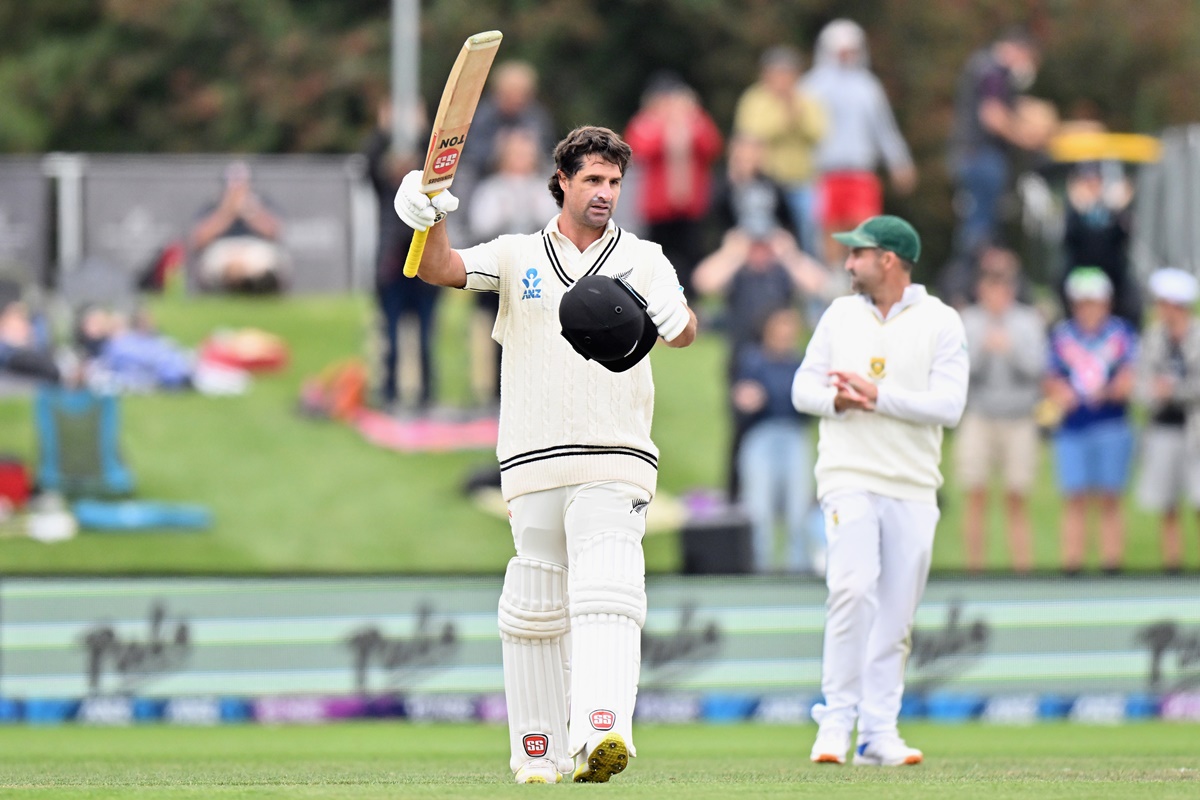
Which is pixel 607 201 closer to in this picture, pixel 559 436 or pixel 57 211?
pixel 559 436

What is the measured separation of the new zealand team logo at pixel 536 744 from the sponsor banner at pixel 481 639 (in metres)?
4.51

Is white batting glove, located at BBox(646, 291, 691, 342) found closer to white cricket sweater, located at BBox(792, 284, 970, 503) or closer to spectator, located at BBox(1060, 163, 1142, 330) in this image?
white cricket sweater, located at BBox(792, 284, 970, 503)

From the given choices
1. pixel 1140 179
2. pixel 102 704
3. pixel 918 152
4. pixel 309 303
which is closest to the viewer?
pixel 102 704

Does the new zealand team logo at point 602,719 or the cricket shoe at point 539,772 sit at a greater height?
the new zealand team logo at point 602,719

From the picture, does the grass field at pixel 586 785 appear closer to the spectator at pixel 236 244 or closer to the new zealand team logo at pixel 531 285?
the new zealand team logo at pixel 531 285

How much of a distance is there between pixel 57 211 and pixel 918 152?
17.7 meters

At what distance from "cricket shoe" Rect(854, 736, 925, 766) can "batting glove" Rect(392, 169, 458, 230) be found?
3.10 meters

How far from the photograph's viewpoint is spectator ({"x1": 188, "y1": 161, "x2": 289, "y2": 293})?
22703 mm

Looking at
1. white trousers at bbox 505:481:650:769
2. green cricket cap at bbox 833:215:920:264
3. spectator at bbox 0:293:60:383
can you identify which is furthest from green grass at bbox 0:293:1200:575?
white trousers at bbox 505:481:650:769

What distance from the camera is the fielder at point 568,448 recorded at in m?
7.45

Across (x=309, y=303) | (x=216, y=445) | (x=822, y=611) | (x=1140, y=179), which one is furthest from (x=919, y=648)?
(x=309, y=303)

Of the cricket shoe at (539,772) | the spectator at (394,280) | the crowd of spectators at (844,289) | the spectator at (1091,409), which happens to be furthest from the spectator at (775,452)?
the cricket shoe at (539,772)

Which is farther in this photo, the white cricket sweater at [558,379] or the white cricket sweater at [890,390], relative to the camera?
the white cricket sweater at [890,390]

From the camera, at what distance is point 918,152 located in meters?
36.2
